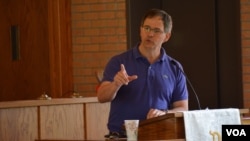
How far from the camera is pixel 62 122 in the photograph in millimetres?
6250

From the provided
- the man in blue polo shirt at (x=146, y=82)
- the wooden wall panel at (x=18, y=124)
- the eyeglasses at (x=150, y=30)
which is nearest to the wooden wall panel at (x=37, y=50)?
the wooden wall panel at (x=18, y=124)

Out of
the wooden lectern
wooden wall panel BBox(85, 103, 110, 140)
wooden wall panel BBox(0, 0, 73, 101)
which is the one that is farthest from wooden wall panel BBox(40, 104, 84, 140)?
the wooden lectern

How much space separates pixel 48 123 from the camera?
20.0 feet

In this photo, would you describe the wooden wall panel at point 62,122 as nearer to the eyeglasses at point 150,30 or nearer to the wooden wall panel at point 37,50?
the wooden wall panel at point 37,50

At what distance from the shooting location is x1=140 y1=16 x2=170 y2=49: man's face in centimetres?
447

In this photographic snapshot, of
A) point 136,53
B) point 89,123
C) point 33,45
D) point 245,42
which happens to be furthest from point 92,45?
point 136,53

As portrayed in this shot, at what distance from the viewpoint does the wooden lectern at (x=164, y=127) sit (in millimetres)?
3736

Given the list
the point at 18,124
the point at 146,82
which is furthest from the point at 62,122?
the point at 146,82

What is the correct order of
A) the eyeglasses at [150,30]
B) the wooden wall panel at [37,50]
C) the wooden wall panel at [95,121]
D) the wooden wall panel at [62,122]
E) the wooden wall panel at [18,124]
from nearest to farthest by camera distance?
Answer: the eyeglasses at [150,30] < the wooden wall panel at [18,124] < the wooden wall panel at [62,122] < the wooden wall panel at [95,121] < the wooden wall panel at [37,50]

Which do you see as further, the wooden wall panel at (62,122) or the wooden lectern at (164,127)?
the wooden wall panel at (62,122)

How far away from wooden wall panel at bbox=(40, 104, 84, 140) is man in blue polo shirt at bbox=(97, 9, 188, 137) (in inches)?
68.5

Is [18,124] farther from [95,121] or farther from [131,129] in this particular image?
[131,129]

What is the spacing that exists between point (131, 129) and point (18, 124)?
89.9 inches

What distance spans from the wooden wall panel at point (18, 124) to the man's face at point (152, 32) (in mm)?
1804
